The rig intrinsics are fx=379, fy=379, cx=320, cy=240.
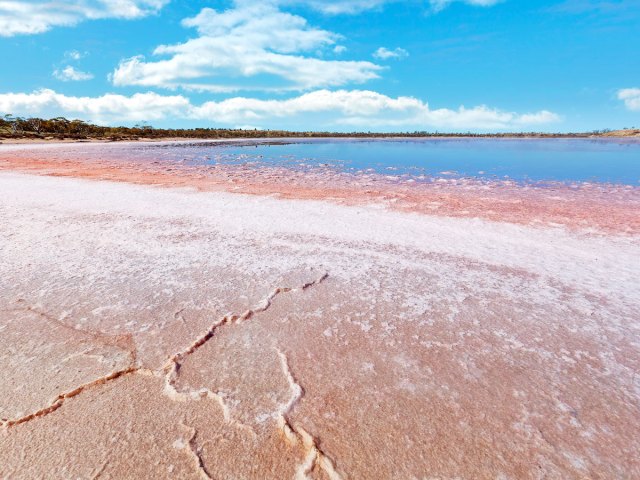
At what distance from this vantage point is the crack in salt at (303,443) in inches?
66.9

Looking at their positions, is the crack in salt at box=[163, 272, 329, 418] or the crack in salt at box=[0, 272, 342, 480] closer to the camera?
the crack in salt at box=[0, 272, 342, 480]

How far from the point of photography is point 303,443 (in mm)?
1845

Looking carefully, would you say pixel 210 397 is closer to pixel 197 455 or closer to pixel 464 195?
pixel 197 455

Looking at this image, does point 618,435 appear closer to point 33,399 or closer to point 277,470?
point 277,470

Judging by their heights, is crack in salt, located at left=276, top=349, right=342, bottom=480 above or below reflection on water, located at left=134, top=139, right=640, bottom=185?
above

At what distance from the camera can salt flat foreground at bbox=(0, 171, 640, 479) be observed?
70.7 inches

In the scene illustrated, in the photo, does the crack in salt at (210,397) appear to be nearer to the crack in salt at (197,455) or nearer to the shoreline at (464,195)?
the crack in salt at (197,455)

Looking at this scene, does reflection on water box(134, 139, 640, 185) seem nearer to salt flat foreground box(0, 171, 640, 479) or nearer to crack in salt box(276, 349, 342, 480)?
salt flat foreground box(0, 171, 640, 479)

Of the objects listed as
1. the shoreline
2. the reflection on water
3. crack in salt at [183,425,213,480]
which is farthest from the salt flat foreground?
the reflection on water

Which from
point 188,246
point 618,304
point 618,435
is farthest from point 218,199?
point 618,435

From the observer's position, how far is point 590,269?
4102 mm

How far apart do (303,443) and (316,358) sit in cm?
71

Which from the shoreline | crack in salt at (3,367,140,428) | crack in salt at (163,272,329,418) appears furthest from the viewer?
the shoreline

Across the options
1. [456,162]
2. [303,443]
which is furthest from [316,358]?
[456,162]
